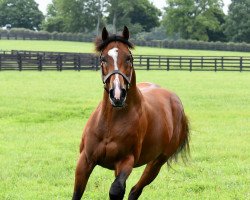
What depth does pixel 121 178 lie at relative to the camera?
4734 mm

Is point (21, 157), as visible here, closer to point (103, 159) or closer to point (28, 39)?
point (103, 159)

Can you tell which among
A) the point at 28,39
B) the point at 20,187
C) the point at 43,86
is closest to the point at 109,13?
the point at 28,39

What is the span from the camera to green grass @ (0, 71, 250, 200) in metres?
7.24

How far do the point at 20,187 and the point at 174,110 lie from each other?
2.45m

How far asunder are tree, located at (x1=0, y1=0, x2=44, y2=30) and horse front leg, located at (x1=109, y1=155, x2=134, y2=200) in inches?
4506

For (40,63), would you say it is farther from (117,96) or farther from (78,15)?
(78,15)

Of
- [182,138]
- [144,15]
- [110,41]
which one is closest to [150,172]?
[182,138]

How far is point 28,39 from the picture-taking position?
89250mm

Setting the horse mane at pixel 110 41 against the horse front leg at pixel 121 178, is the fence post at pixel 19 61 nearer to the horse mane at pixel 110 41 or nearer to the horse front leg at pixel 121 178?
the horse mane at pixel 110 41

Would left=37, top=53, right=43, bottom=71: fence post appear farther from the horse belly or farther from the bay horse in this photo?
the horse belly

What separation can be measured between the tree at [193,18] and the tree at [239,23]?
113 inches

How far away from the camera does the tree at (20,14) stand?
380 feet

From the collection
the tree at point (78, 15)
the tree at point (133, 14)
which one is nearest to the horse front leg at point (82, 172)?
the tree at point (133, 14)

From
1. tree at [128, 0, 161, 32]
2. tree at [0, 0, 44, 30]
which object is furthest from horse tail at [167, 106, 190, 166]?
tree at [0, 0, 44, 30]
